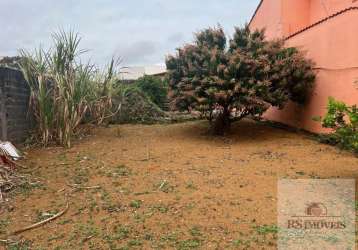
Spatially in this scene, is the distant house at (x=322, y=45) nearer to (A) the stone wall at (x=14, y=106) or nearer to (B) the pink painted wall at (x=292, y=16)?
(B) the pink painted wall at (x=292, y=16)

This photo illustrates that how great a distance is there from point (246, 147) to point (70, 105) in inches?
135

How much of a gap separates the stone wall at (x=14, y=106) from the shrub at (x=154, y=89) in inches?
231

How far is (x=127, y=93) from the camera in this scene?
11.4 m

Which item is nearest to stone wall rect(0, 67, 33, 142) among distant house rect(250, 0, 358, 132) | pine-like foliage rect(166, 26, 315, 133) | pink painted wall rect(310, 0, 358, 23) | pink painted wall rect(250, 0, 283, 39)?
pine-like foliage rect(166, 26, 315, 133)

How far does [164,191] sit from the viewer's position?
4453mm

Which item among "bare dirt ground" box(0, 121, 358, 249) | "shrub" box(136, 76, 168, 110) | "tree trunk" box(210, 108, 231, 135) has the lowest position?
"bare dirt ground" box(0, 121, 358, 249)

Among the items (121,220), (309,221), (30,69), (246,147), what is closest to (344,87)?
(246,147)

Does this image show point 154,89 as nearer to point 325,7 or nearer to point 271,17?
point 271,17

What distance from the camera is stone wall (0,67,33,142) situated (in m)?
6.30

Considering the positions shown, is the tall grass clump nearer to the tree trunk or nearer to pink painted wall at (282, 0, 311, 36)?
the tree trunk

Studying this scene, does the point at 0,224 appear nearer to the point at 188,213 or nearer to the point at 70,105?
the point at 188,213

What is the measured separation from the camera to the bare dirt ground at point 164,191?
3.31m

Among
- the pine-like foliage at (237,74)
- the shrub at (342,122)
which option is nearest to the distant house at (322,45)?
the pine-like foliage at (237,74)

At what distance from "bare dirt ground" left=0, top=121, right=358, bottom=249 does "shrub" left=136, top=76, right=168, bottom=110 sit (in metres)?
5.30
